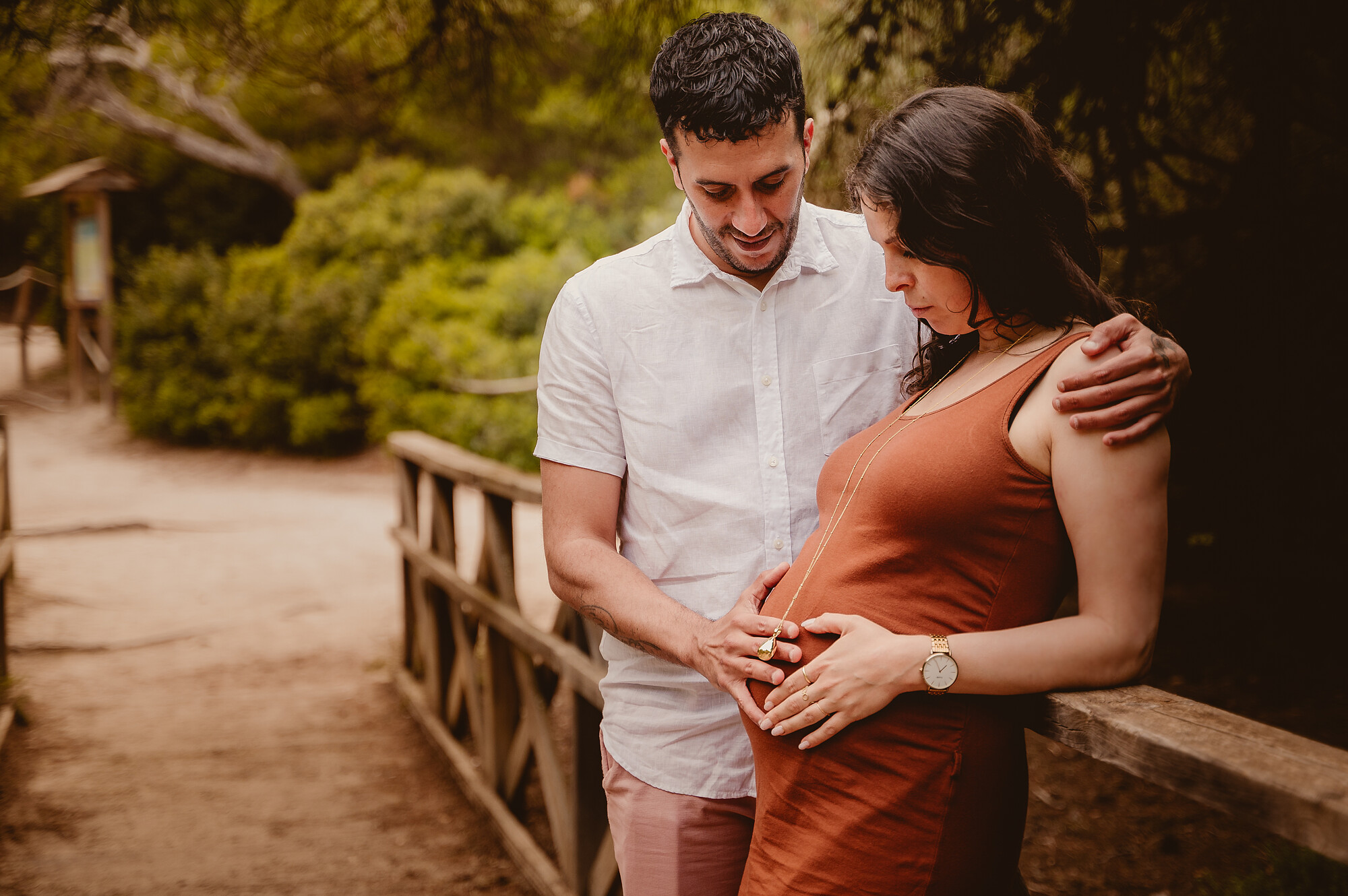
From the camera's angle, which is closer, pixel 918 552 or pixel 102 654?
pixel 918 552

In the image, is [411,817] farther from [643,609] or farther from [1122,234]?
[1122,234]

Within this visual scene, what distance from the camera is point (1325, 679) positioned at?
381 centimetres

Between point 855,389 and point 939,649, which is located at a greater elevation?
point 855,389

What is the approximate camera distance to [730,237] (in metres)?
1.83

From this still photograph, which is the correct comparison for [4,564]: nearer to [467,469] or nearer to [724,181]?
[467,469]

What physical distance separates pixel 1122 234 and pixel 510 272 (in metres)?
8.38

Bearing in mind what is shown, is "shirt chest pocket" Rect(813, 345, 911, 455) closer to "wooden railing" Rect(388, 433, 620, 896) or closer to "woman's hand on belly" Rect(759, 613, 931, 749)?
"woman's hand on belly" Rect(759, 613, 931, 749)

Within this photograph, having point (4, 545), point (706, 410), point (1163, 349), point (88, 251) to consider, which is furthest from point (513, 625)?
point (88, 251)

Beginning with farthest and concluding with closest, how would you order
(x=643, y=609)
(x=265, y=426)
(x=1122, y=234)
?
(x=265, y=426), (x=1122, y=234), (x=643, y=609)

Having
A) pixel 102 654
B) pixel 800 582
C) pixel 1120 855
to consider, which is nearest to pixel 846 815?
pixel 800 582

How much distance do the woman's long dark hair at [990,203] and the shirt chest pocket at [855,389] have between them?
0.43 m

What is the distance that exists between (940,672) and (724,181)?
915 mm

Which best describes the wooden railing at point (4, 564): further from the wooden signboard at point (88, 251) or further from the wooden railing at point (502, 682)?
the wooden signboard at point (88, 251)

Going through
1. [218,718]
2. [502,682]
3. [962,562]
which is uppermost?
[962,562]
